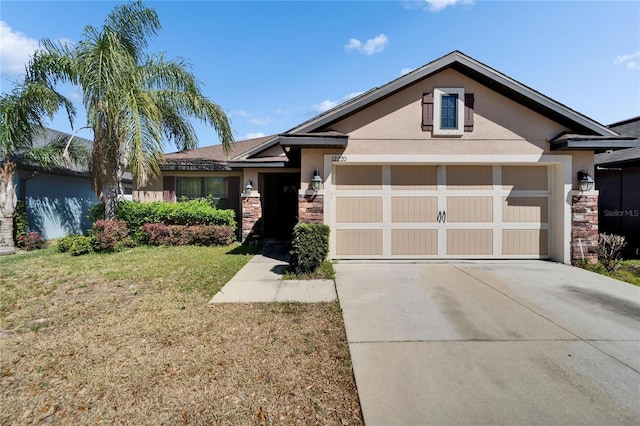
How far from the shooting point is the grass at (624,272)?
6000mm

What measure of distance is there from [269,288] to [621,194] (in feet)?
39.0

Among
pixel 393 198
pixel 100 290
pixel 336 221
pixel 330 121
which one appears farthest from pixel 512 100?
pixel 100 290

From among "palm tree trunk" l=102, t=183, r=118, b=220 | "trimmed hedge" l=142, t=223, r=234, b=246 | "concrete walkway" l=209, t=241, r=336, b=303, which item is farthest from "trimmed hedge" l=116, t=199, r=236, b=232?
"concrete walkway" l=209, t=241, r=336, b=303

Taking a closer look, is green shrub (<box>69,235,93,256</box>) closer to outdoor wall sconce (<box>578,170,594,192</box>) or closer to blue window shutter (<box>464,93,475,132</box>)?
blue window shutter (<box>464,93,475,132</box>)

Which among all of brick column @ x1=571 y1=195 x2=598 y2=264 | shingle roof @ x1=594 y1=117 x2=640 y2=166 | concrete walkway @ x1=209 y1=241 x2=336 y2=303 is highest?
shingle roof @ x1=594 y1=117 x2=640 y2=166

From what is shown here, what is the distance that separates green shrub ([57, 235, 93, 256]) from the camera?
8.48m

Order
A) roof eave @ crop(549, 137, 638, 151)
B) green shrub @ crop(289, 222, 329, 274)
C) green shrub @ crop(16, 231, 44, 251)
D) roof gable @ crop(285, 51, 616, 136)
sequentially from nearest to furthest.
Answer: green shrub @ crop(289, 222, 329, 274) → roof eave @ crop(549, 137, 638, 151) → roof gable @ crop(285, 51, 616, 136) → green shrub @ crop(16, 231, 44, 251)

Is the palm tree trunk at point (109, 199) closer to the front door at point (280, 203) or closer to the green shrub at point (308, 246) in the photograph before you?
the front door at point (280, 203)

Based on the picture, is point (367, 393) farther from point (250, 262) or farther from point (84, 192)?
point (84, 192)

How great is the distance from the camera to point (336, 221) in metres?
7.27

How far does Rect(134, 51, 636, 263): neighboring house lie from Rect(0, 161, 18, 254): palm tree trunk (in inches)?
366

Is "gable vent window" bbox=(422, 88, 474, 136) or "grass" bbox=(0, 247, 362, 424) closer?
"grass" bbox=(0, 247, 362, 424)

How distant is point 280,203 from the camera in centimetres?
1188

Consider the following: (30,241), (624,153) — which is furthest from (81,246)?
(624,153)
